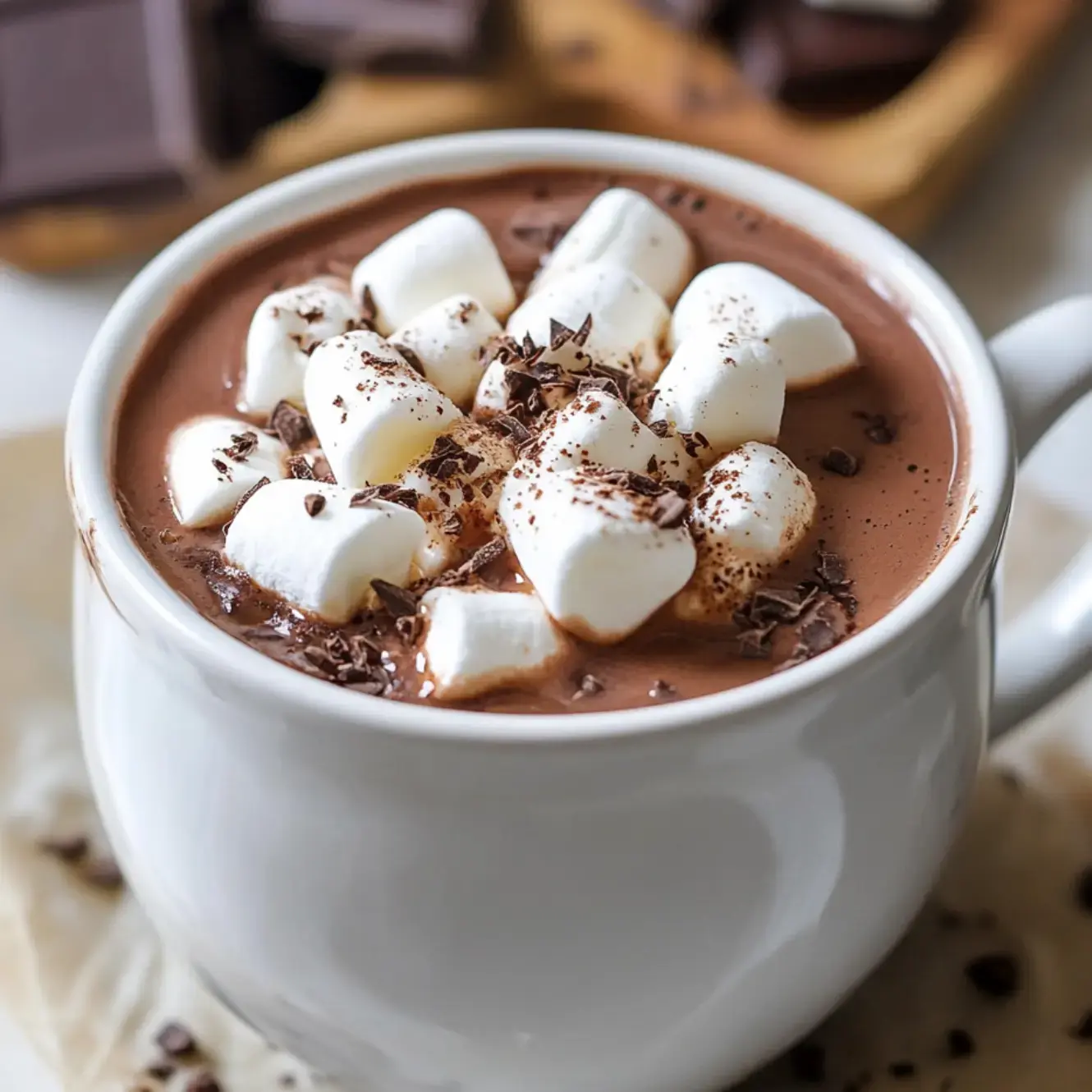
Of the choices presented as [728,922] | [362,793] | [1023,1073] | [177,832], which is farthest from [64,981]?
[1023,1073]

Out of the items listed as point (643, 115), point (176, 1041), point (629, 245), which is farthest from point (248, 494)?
point (643, 115)

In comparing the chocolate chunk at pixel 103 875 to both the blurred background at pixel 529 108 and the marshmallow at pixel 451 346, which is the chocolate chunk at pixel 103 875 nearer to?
the marshmallow at pixel 451 346

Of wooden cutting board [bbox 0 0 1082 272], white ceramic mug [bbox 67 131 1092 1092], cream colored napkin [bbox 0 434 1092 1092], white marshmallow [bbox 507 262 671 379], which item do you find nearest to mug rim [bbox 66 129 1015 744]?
white ceramic mug [bbox 67 131 1092 1092]

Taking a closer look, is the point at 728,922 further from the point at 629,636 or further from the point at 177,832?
the point at 177,832

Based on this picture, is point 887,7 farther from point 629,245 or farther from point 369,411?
point 369,411

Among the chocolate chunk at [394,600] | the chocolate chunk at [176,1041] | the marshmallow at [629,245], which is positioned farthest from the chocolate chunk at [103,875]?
the marshmallow at [629,245]
